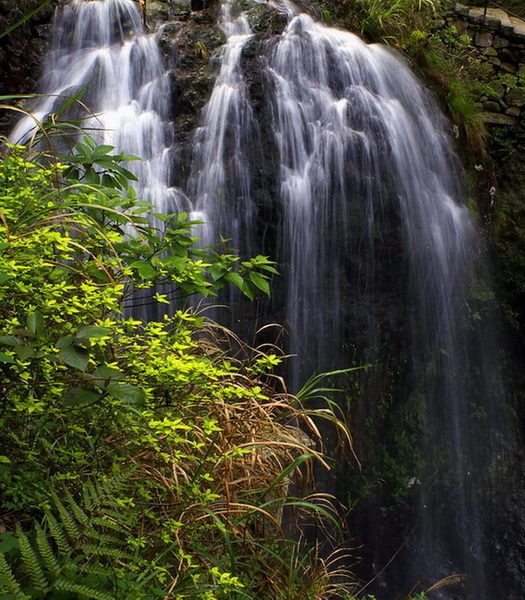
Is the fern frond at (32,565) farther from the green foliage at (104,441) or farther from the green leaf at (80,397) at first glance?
the green leaf at (80,397)

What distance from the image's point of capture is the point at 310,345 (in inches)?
180

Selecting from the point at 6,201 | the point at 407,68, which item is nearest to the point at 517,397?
the point at 407,68

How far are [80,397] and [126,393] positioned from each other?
4.5 inches

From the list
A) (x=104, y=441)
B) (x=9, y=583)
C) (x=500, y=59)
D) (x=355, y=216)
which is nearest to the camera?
(x=9, y=583)

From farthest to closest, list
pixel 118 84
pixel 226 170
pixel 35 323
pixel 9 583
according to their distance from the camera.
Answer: pixel 118 84 < pixel 226 170 < pixel 35 323 < pixel 9 583

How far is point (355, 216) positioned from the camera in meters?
4.95

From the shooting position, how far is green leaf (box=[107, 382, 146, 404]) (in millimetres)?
1272

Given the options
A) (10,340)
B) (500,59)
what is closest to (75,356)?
(10,340)

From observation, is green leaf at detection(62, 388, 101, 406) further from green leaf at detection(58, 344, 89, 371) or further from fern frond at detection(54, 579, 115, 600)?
fern frond at detection(54, 579, 115, 600)

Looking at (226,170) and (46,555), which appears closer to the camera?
(46,555)

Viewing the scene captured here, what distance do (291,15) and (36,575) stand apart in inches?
259

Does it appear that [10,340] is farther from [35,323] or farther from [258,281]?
[258,281]

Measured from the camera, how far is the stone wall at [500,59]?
653cm

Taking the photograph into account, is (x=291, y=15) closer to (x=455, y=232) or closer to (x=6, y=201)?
(x=455, y=232)
